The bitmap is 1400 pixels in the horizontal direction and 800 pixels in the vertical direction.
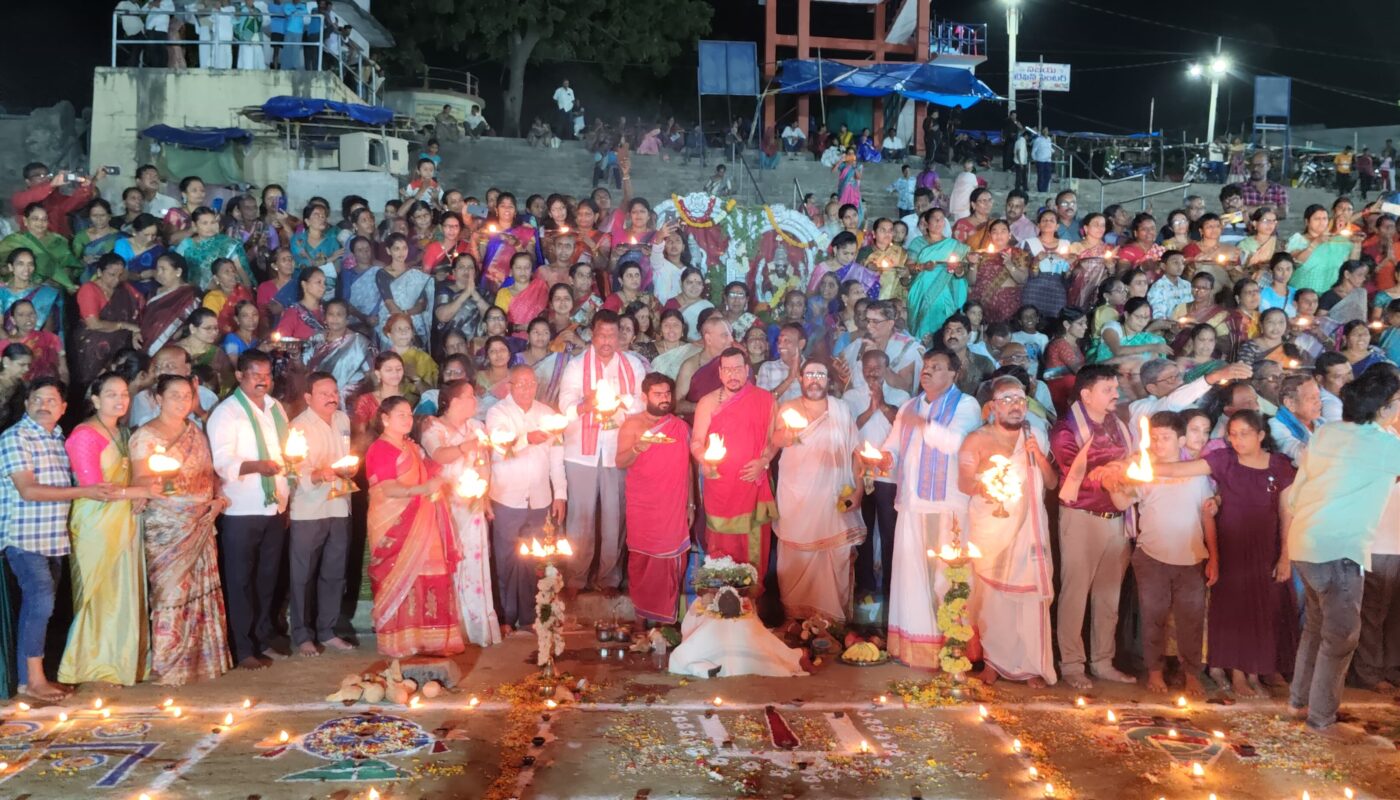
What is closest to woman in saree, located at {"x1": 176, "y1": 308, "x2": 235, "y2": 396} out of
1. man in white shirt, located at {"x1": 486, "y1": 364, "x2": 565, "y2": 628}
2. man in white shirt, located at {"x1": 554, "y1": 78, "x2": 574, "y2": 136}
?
man in white shirt, located at {"x1": 486, "y1": 364, "x2": 565, "y2": 628}

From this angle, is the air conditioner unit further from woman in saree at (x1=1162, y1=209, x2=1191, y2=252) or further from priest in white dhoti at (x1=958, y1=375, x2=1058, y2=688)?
priest in white dhoti at (x1=958, y1=375, x2=1058, y2=688)

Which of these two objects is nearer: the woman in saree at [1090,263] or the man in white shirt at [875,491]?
the man in white shirt at [875,491]

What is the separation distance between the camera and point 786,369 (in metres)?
8.10

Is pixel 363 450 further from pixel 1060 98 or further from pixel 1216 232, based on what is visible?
pixel 1060 98

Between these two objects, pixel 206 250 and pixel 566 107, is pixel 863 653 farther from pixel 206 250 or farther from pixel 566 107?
pixel 566 107

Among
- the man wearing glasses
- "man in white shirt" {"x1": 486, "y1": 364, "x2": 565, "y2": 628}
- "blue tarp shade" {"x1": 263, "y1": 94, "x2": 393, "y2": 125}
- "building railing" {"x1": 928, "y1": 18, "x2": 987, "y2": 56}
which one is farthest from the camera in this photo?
"building railing" {"x1": 928, "y1": 18, "x2": 987, "y2": 56}

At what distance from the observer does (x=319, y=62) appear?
56.9 feet

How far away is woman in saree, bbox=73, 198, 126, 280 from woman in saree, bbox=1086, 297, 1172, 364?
7447mm

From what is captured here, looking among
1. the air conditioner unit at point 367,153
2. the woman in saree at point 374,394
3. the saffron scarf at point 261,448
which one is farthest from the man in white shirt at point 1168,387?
the air conditioner unit at point 367,153

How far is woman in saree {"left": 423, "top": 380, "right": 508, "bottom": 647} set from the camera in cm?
718

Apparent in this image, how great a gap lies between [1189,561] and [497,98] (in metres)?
34.9

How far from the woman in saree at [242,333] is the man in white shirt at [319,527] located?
119cm

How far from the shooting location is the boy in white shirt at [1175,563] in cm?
654

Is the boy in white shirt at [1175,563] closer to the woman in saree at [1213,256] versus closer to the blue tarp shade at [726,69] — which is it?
the woman in saree at [1213,256]
